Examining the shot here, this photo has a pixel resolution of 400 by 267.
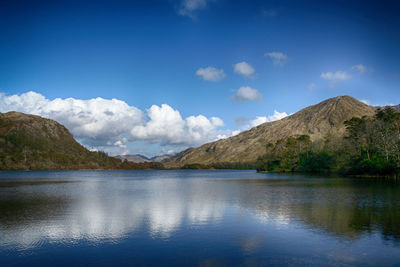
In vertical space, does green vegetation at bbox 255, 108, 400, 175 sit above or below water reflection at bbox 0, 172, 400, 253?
above

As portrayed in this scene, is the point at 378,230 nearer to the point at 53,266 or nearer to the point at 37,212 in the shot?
the point at 53,266

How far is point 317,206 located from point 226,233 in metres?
19.8

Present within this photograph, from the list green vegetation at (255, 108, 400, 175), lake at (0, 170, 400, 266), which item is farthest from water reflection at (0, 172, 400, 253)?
green vegetation at (255, 108, 400, 175)

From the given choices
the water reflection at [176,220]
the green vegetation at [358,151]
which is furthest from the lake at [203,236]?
the green vegetation at [358,151]

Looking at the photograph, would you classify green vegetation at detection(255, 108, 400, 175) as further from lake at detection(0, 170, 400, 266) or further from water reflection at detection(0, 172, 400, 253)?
lake at detection(0, 170, 400, 266)

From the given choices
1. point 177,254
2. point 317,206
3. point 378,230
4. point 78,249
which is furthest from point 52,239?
point 317,206

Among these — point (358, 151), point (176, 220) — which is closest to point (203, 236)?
point (176, 220)

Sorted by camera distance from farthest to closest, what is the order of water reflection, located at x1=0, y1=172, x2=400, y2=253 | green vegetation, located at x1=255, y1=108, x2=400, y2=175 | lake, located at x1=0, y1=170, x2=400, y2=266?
green vegetation, located at x1=255, y1=108, x2=400, y2=175 < water reflection, located at x1=0, y1=172, x2=400, y2=253 < lake, located at x1=0, y1=170, x2=400, y2=266

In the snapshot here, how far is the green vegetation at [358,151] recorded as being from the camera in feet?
329

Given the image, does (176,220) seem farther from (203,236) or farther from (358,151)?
(358,151)

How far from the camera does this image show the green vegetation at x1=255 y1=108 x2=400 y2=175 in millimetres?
100375

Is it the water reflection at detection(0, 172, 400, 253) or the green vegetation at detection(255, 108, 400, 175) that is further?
the green vegetation at detection(255, 108, 400, 175)

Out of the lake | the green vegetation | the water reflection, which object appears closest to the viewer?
Answer: the lake

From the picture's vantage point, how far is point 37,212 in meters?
37.6
